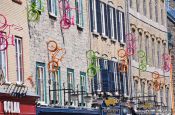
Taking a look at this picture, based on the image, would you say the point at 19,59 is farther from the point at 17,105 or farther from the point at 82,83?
the point at 82,83

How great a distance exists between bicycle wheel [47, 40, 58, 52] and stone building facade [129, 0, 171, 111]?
13606 mm

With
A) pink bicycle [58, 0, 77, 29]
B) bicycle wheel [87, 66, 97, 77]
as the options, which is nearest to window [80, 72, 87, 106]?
bicycle wheel [87, 66, 97, 77]

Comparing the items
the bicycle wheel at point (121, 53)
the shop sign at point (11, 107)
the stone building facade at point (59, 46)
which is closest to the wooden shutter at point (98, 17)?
the stone building facade at point (59, 46)

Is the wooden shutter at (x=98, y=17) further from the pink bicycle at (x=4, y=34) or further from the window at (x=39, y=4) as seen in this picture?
the pink bicycle at (x=4, y=34)

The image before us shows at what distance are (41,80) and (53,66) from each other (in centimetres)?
119

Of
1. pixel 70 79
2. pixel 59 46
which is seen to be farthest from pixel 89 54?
pixel 59 46

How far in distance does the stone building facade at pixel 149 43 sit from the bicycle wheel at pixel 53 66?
1370 cm

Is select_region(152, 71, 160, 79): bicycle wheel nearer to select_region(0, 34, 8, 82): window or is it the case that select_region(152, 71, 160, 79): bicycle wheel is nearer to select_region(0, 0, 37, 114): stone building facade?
select_region(0, 0, 37, 114): stone building facade

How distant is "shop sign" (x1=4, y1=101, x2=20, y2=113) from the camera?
26656mm

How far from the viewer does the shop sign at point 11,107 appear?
26656 mm

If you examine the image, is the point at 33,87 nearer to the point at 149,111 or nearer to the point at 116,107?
the point at 116,107

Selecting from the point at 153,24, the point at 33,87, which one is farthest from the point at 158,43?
the point at 33,87

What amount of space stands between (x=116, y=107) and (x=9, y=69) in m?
12.7

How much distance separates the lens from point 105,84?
40719mm
